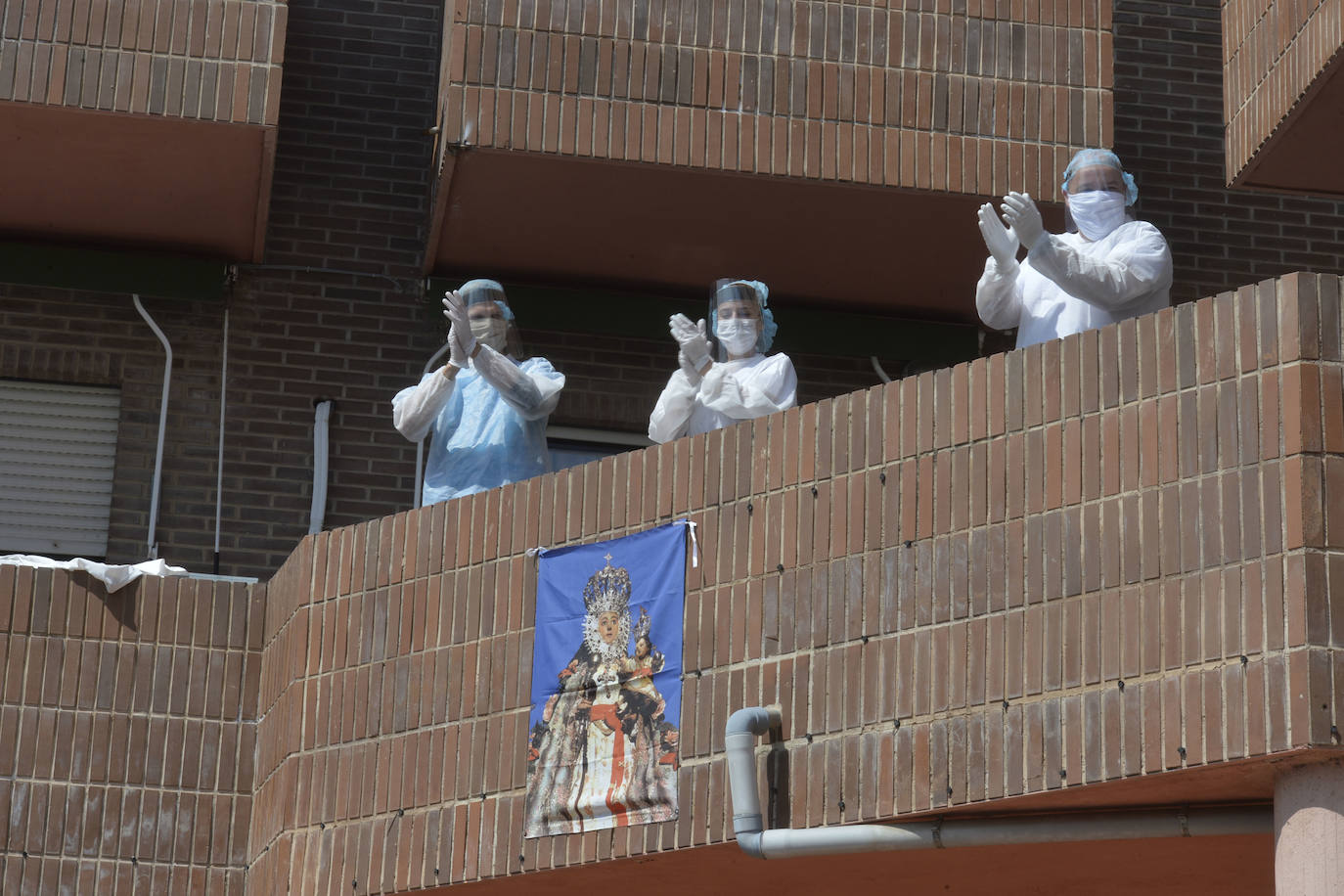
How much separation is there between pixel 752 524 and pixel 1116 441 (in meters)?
1.45

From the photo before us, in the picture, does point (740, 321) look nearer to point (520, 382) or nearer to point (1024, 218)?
point (520, 382)

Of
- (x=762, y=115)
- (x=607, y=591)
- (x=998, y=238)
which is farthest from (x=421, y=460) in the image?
(x=998, y=238)

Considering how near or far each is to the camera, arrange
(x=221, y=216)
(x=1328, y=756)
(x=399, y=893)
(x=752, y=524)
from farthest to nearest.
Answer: (x=221, y=216) < (x=399, y=893) < (x=752, y=524) < (x=1328, y=756)

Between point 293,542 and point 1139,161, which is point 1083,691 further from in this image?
point 1139,161

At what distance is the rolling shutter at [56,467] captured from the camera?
38.5 feet

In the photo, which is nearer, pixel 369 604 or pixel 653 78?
pixel 369 604

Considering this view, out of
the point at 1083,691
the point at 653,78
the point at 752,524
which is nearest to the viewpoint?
the point at 1083,691

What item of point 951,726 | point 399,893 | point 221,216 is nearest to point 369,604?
point 399,893

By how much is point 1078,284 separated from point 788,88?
12.3ft

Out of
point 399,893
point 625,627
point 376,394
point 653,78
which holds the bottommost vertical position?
point 399,893

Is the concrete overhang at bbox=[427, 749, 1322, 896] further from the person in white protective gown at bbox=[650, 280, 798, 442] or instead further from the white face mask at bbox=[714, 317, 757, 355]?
the white face mask at bbox=[714, 317, 757, 355]

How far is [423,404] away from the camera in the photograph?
361 inches

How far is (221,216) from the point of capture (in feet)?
38.5

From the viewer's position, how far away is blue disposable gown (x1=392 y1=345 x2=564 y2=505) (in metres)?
9.15
